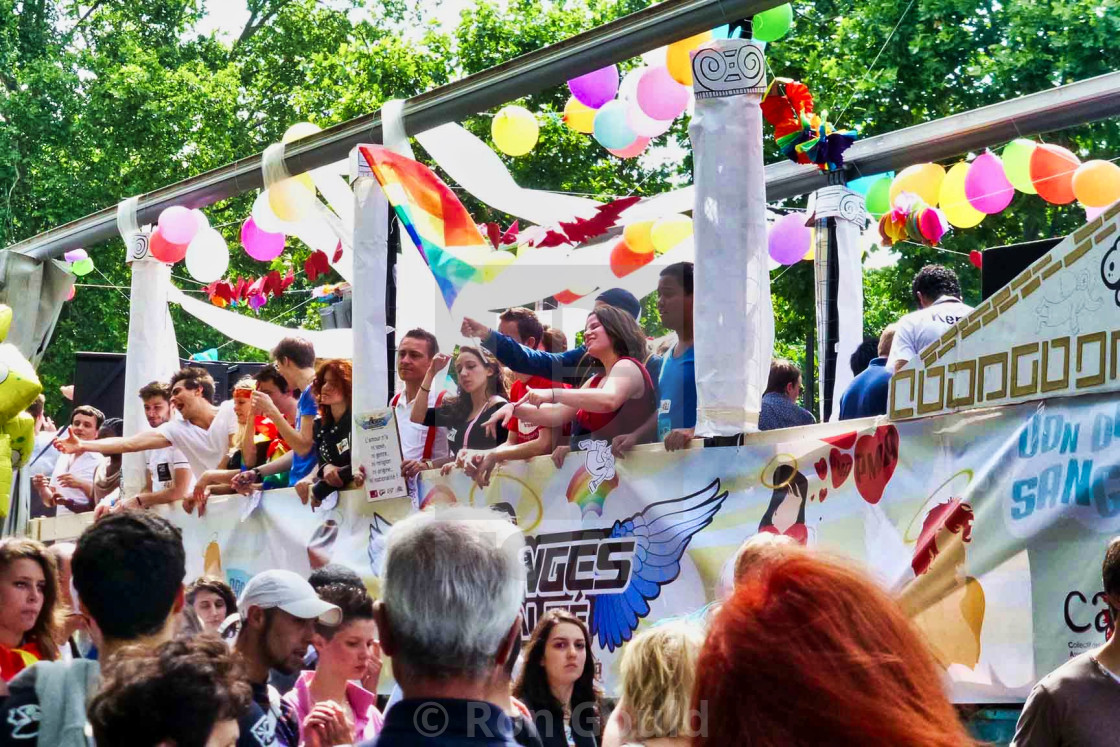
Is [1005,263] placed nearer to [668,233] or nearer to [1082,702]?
[668,233]

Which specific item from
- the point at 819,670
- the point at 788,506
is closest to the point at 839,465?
the point at 788,506

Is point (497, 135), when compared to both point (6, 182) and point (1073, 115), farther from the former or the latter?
point (6, 182)

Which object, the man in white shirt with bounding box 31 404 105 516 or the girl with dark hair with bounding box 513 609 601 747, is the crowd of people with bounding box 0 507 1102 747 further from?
the man in white shirt with bounding box 31 404 105 516

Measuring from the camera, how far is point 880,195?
378 inches

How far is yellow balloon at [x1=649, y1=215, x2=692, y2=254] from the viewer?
302 inches

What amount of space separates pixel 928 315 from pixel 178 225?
204 inches

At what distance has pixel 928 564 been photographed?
15.5ft

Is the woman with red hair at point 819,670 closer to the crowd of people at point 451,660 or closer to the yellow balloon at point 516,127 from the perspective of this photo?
the crowd of people at point 451,660

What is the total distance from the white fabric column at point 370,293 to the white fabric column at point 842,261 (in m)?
2.86

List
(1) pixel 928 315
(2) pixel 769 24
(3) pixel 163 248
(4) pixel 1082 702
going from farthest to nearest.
Answer: (3) pixel 163 248
(1) pixel 928 315
(2) pixel 769 24
(4) pixel 1082 702

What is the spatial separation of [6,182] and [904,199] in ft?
76.5

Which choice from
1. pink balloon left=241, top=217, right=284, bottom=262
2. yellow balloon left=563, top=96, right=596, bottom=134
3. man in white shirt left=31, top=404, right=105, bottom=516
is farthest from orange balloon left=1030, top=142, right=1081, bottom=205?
man in white shirt left=31, top=404, right=105, bottom=516

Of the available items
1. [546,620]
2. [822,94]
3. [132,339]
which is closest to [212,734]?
[546,620]

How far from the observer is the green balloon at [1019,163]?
27.9 feet
